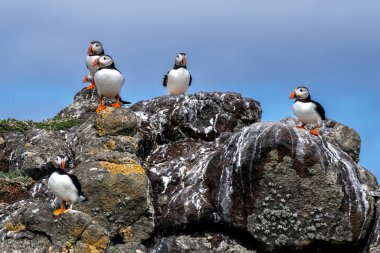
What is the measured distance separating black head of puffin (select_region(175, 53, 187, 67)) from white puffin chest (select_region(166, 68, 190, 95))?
16 cm

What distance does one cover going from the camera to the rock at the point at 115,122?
1517 centimetres

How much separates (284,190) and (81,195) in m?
3.64

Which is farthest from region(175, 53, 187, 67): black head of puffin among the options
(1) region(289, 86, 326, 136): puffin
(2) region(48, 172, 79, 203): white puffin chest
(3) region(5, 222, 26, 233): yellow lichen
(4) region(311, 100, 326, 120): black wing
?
(3) region(5, 222, 26, 233): yellow lichen

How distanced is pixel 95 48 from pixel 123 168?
6514mm

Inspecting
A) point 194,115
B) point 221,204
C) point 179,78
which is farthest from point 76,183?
point 179,78

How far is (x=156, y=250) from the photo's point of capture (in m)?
13.0

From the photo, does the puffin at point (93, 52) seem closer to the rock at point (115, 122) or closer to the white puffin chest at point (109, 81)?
the white puffin chest at point (109, 81)

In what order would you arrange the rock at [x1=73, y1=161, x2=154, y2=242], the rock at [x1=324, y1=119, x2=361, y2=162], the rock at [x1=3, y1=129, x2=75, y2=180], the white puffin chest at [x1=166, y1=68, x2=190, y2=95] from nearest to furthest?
the rock at [x1=73, y1=161, x2=154, y2=242] → the rock at [x1=3, y1=129, x2=75, y2=180] → the white puffin chest at [x1=166, y1=68, x2=190, y2=95] → the rock at [x1=324, y1=119, x2=361, y2=162]

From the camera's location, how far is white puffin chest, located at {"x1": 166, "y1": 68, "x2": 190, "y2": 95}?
17.9 metres

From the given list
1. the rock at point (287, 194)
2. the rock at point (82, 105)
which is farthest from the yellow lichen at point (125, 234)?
the rock at point (82, 105)

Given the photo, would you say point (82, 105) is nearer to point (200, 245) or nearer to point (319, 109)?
point (319, 109)

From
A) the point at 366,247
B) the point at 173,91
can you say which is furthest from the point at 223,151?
the point at 173,91

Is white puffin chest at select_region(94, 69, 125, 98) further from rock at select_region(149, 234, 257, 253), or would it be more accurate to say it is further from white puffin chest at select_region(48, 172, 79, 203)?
rock at select_region(149, 234, 257, 253)

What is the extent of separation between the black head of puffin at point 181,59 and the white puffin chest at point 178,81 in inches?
6.4
